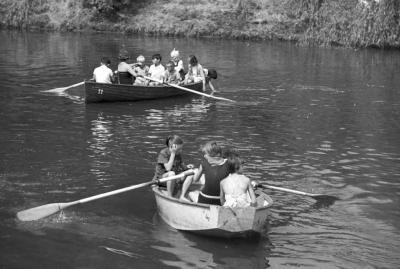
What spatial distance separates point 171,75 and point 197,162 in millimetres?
8620

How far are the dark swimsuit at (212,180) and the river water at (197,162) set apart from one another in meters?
0.65

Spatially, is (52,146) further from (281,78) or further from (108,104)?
(281,78)

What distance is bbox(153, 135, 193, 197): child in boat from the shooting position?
10.9 m

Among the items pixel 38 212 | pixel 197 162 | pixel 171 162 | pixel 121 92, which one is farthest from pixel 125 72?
pixel 38 212

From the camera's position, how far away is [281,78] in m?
27.7

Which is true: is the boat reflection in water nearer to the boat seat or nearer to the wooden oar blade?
the boat seat

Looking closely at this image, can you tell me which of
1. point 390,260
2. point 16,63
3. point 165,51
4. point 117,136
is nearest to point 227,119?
point 117,136

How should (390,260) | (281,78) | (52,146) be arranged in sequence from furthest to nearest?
(281,78) < (52,146) < (390,260)

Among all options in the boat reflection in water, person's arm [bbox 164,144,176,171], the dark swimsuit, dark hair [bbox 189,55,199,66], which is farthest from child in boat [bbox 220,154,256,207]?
dark hair [bbox 189,55,199,66]

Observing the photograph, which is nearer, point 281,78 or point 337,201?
point 337,201

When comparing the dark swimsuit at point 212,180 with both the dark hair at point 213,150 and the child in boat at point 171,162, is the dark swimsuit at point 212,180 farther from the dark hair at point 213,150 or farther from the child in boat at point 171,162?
the child in boat at point 171,162

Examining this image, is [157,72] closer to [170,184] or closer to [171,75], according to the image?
[171,75]

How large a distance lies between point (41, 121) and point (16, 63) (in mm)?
13016

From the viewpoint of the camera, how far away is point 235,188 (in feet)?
31.3
